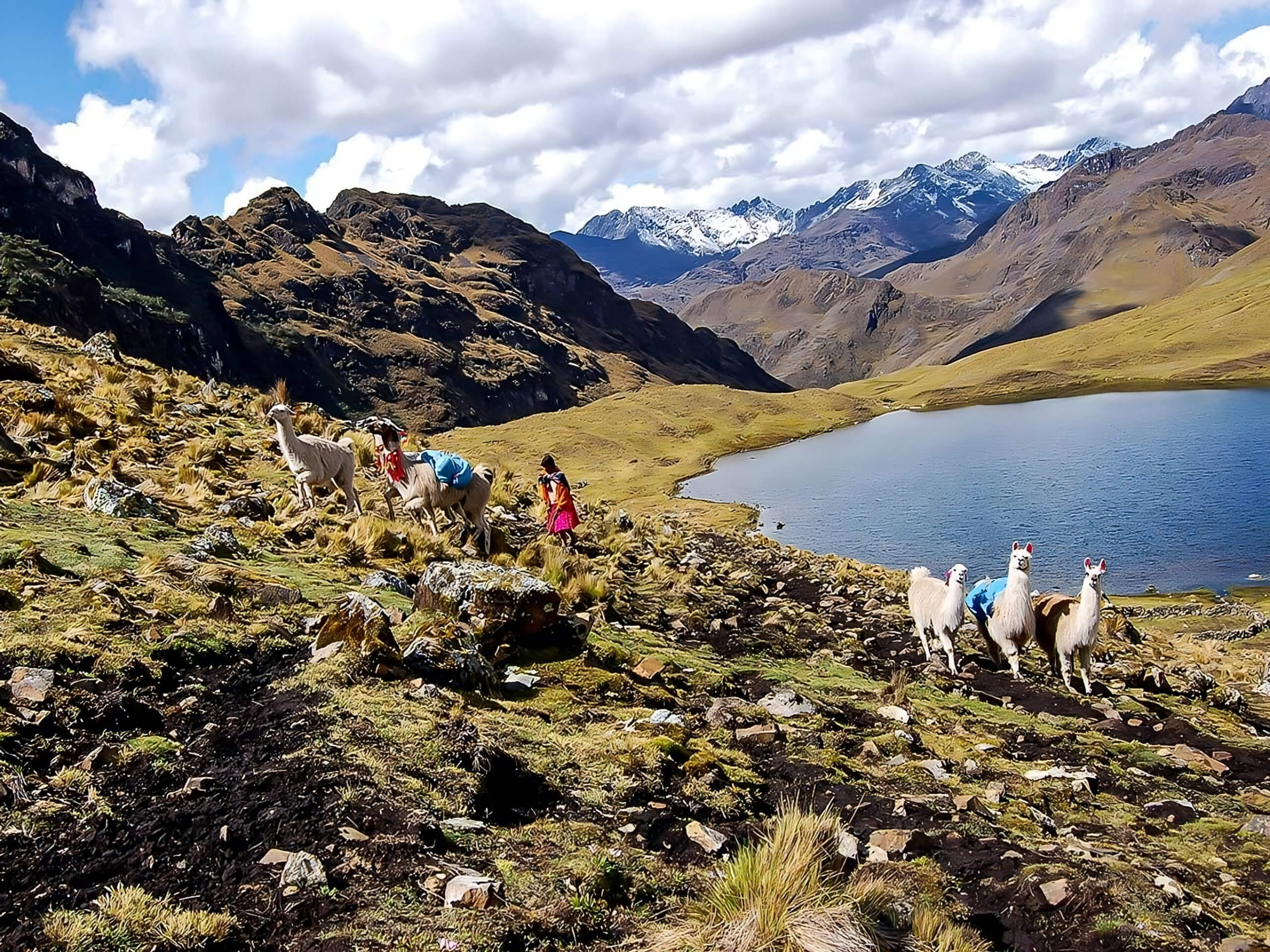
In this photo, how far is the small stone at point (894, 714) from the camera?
9547 mm

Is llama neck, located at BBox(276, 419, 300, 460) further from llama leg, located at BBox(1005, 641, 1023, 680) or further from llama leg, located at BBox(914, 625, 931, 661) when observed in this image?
llama leg, located at BBox(1005, 641, 1023, 680)

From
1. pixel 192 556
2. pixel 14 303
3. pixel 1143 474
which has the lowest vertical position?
pixel 1143 474

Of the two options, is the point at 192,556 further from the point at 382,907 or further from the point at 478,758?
the point at 382,907

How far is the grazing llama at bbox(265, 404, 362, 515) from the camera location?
13.9m

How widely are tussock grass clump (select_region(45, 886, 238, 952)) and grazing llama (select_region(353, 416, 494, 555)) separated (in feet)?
33.2

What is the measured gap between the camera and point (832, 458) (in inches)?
4193

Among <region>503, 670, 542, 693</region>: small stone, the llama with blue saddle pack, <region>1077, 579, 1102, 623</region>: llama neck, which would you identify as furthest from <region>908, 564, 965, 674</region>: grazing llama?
<region>503, 670, 542, 693</region>: small stone

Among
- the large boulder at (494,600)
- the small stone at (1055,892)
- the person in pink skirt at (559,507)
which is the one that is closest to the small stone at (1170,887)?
the small stone at (1055,892)

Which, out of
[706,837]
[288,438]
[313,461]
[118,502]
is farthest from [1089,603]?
[118,502]

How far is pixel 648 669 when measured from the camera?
9.46 meters

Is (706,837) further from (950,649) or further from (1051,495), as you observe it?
(1051,495)

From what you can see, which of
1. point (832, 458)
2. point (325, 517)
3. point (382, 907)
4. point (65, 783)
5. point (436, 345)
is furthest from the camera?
point (436, 345)

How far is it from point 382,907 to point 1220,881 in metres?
5.96

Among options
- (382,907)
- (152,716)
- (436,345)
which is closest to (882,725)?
(382,907)
